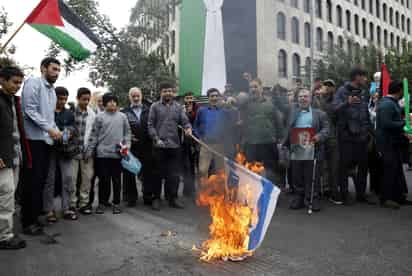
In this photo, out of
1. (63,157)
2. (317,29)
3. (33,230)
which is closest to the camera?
(33,230)

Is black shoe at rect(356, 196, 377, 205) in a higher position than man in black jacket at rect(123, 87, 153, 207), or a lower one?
lower

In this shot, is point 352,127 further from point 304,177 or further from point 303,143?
point 304,177

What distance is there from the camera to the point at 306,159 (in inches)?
249

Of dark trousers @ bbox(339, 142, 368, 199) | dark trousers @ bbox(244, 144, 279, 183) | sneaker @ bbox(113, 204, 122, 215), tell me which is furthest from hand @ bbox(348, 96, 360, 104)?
sneaker @ bbox(113, 204, 122, 215)

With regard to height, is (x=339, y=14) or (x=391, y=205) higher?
(x=339, y=14)

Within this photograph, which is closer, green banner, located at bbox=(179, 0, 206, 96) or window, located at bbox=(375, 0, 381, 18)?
green banner, located at bbox=(179, 0, 206, 96)

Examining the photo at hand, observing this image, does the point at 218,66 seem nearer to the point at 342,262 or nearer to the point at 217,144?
the point at 217,144

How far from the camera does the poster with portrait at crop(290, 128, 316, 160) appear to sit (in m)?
6.29

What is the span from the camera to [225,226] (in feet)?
12.5

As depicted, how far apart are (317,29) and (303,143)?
14.4 meters

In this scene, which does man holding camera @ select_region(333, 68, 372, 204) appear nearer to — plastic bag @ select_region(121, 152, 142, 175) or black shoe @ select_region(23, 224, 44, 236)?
plastic bag @ select_region(121, 152, 142, 175)

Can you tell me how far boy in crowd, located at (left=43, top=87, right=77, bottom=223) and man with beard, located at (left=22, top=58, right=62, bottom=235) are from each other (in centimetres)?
51

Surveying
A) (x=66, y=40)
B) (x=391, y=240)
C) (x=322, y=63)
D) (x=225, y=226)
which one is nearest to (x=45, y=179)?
(x=66, y=40)

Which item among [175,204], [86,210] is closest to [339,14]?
[175,204]
